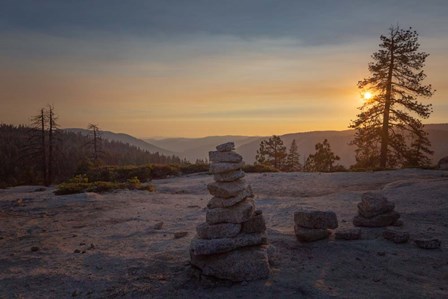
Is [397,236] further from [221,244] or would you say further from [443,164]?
[443,164]

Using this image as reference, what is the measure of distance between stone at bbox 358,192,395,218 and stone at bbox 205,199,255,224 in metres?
5.08

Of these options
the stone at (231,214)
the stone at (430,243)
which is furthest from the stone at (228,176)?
the stone at (430,243)

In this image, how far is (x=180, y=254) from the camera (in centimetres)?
1034

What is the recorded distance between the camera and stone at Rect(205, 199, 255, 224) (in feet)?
30.4

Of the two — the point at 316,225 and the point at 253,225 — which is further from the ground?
the point at 253,225

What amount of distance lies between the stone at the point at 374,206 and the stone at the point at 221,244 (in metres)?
5.15

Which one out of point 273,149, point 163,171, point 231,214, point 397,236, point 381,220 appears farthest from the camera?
point 273,149

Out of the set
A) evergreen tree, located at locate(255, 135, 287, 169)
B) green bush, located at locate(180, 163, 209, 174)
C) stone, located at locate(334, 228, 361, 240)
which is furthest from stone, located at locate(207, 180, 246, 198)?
evergreen tree, located at locate(255, 135, 287, 169)

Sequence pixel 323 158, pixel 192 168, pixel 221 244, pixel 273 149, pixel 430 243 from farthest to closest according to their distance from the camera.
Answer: pixel 273 149 < pixel 323 158 < pixel 192 168 < pixel 430 243 < pixel 221 244

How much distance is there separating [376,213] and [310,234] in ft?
9.55

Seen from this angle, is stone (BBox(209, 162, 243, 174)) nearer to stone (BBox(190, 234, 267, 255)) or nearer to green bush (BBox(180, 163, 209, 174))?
stone (BBox(190, 234, 267, 255))

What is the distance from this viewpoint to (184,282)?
28.3 ft

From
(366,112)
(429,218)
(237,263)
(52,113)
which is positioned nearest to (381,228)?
(429,218)

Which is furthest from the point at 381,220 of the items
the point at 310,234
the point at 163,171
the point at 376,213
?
the point at 163,171
